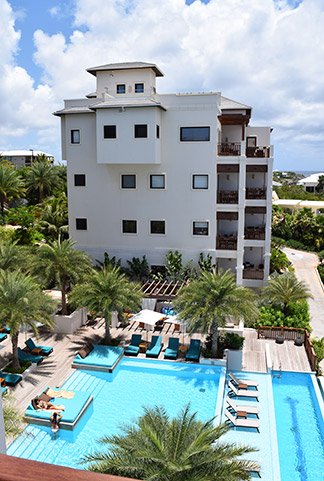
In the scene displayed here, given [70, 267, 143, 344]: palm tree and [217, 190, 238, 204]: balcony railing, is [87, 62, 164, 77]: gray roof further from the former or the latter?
[70, 267, 143, 344]: palm tree

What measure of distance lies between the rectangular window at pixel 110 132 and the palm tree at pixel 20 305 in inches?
534

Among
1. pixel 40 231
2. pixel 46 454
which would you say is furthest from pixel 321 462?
pixel 40 231

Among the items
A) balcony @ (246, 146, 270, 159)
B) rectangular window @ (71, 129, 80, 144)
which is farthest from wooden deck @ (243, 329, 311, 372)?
rectangular window @ (71, 129, 80, 144)

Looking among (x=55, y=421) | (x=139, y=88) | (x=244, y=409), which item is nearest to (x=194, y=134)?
(x=139, y=88)

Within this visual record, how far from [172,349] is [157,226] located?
1175 cm

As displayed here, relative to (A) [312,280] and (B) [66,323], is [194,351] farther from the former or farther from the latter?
(A) [312,280]

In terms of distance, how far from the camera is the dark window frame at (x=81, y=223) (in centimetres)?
3281

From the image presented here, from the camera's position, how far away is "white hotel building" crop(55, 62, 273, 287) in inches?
1156

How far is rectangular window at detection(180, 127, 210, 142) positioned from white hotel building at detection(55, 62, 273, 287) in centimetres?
7

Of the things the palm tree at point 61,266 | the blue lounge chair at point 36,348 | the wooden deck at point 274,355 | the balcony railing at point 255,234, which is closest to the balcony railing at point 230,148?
the balcony railing at point 255,234

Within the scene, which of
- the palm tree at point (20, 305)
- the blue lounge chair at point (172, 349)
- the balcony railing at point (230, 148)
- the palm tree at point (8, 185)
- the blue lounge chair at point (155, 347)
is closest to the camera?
the palm tree at point (20, 305)

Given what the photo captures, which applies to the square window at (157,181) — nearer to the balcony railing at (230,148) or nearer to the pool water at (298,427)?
the balcony railing at (230,148)

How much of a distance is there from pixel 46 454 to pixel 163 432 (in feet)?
22.7

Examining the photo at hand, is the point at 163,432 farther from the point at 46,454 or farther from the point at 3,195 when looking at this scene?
the point at 3,195
